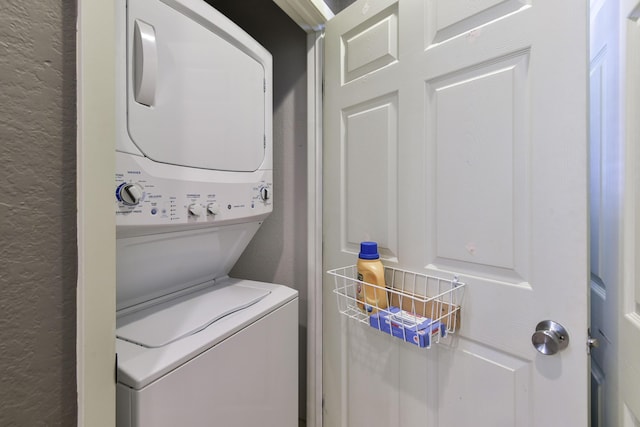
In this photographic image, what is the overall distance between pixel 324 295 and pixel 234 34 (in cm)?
128

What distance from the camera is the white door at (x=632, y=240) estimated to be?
0.75 m

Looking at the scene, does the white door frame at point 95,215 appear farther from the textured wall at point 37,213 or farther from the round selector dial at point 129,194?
the round selector dial at point 129,194

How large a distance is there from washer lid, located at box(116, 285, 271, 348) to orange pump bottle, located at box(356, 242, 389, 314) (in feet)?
1.40

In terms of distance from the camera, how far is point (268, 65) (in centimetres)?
146

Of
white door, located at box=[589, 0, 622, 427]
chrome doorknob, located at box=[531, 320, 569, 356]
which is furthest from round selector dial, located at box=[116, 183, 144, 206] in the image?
white door, located at box=[589, 0, 622, 427]

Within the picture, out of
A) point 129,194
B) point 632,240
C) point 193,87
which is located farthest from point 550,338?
point 193,87

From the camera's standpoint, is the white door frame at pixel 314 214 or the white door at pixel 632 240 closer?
the white door at pixel 632 240

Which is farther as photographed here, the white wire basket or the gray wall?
the gray wall

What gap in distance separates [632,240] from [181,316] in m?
1.37

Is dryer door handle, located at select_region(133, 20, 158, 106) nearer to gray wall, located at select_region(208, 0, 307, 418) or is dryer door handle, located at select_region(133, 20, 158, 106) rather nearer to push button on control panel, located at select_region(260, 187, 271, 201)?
push button on control panel, located at select_region(260, 187, 271, 201)

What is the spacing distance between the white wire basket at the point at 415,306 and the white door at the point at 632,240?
1.36 ft

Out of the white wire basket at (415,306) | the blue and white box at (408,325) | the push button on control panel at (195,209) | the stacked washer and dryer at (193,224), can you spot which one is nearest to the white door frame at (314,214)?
the stacked washer and dryer at (193,224)

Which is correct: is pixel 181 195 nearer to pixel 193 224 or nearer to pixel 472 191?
pixel 193 224

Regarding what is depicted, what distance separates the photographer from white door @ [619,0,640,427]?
2.47ft
